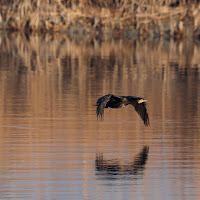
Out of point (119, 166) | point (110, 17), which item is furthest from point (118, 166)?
point (110, 17)

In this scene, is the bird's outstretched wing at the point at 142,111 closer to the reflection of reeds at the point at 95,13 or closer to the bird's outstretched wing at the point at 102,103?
the bird's outstretched wing at the point at 102,103

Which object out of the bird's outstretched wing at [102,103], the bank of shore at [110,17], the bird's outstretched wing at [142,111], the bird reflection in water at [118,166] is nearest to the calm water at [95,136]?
the bird reflection in water at [118,166]

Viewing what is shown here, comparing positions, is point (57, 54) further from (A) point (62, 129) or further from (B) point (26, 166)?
(B) point (26, 166)

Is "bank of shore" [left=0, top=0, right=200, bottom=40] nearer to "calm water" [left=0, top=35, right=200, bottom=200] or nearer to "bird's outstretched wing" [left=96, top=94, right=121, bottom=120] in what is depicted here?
"calm water" [left=0, top=35, right=200, bottom=200]

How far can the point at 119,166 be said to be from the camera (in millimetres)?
9383

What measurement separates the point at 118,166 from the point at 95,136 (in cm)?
214

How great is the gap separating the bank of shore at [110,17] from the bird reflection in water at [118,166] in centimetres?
3418

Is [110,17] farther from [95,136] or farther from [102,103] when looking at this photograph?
[102,103]

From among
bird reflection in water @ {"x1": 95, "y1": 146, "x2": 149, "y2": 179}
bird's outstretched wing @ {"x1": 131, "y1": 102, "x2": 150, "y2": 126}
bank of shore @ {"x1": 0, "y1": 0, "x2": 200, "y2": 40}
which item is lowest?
bird reflection in water @ {"x1": 95, "y1": 146, "x2": 149, "y2": 179}

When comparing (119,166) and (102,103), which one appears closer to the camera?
(119,166)

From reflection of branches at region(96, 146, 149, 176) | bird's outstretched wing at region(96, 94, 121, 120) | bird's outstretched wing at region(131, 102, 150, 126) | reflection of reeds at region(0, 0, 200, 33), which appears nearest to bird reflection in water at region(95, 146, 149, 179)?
reflection of branches at region(96, 146, 149, 176)

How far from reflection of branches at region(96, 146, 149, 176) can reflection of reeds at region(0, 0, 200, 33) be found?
34519 mm

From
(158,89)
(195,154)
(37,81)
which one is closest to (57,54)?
(37,81)

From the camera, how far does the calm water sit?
8312mm
